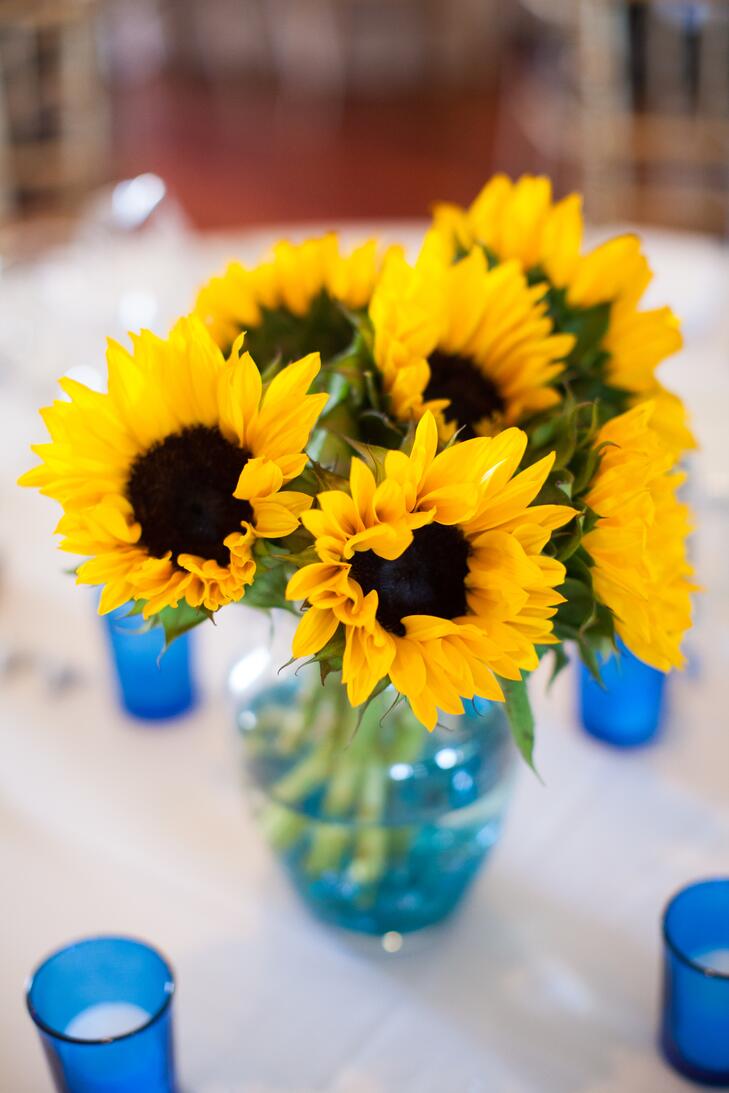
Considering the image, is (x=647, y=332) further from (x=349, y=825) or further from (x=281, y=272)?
(x=349, y=825)

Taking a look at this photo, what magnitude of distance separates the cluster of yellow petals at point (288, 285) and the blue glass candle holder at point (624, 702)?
331mm

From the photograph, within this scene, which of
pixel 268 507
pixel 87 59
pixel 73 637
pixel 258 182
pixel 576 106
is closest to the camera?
pixel 268 507

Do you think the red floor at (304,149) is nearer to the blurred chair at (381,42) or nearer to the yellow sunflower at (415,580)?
the blurred chair at (381,42)

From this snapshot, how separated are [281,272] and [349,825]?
0.32 metres

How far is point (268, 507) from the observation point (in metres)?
0.51

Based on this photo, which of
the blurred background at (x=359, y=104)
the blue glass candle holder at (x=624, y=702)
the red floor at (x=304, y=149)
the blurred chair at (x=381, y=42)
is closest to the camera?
the blue glass candle holder at (x=624, y=702)

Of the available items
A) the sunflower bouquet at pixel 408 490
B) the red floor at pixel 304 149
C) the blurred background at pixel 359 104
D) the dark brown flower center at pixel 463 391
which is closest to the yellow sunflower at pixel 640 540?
the sunflower bouquet at pixel 408 490

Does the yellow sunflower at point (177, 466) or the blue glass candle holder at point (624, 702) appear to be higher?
the yellow sunflower at point (177, 466)

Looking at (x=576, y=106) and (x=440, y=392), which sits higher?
(x=440, y=392)

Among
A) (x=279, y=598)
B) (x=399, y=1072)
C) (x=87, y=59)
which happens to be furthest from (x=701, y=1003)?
(x=87, y=59)

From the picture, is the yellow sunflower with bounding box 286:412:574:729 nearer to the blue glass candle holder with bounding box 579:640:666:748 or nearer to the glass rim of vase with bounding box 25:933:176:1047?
the glass rim of vase with bounding box 25:933:176:1047

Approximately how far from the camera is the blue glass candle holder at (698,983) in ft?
2.04

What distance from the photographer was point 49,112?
271cm

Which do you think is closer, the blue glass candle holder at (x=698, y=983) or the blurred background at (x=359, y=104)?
the blue glass candle holder at (x=698, y=983)
